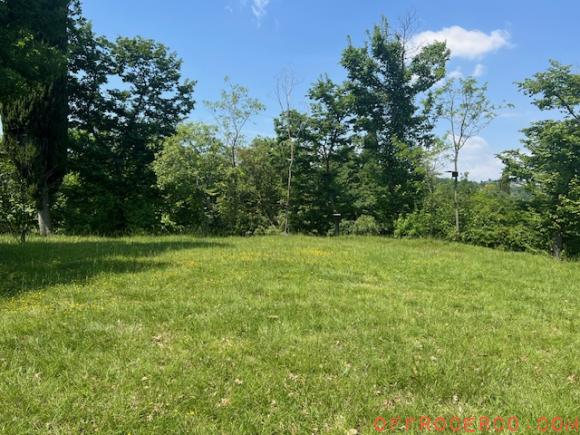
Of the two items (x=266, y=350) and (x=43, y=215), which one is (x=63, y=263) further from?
(x=43, y=215)

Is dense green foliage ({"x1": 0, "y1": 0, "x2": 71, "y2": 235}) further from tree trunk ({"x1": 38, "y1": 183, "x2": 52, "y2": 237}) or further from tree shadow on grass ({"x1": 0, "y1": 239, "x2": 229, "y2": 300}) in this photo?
tree shadow on grass ({"x1": 0, "y1": 239, "x2": 229, "y2": 300})

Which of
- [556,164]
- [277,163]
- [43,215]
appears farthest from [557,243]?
[43,215]

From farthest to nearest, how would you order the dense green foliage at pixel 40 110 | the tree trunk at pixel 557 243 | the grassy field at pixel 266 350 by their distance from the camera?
1. the tree trunk at pixel 557 243
2. the dense green foliage at pixel 40 110
3. the grassy field at pixel 266 350

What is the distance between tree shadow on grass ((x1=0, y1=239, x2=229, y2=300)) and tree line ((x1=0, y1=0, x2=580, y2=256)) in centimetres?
786

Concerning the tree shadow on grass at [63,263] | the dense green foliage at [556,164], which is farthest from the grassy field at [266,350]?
the dense green foliage at [556,164]

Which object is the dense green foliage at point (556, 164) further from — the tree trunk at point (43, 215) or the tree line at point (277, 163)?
the tree trunk at point (43, 215)

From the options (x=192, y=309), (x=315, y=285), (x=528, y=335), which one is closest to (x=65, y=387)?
(x=192, y=309)

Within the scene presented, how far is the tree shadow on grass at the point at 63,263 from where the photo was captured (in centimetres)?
738

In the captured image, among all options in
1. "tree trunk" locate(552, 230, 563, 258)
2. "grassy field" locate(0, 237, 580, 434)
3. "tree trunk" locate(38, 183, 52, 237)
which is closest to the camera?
"grassy field" locate(0, 237, 580, 434)

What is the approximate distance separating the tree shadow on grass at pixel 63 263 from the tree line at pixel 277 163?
309 inches

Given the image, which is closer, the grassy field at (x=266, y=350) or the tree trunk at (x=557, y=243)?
the grassy field at (x=266, y=350)

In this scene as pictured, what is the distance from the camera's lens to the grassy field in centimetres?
346

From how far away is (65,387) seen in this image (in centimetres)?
371

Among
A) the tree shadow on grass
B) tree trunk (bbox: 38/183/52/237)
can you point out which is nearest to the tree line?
tree trunk (bbox: 38/183/52/237)
